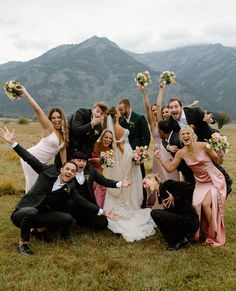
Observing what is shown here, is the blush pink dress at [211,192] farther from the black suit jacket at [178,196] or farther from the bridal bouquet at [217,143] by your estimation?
the bridal bouquet at [217,143]

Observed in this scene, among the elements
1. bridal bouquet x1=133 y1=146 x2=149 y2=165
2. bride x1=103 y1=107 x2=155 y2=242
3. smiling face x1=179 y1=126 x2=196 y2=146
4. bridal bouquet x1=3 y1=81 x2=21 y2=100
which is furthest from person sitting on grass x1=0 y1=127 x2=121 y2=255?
smiling face x1=179 y1=126 x2=196 y2=146

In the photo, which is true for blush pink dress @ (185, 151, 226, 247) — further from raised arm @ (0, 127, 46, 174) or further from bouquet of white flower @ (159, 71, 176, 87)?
raised arm @ (0, 127, 46, 174)

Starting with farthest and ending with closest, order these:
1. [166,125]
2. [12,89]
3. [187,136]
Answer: [166,125]
[12,89]
[187,136]

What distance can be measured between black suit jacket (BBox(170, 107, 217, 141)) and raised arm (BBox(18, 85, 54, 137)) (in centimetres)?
267

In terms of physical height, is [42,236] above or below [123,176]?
below

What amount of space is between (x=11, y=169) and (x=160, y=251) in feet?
39.4

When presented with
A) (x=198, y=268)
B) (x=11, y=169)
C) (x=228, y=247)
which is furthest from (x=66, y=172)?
(x=11, y=169)

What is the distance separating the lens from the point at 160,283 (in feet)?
20.8

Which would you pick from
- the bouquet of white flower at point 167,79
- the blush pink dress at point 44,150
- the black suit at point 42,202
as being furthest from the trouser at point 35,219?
the bouquet of white flower at point 167,79

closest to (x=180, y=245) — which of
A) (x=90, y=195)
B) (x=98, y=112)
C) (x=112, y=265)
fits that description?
(x=112, y=265)

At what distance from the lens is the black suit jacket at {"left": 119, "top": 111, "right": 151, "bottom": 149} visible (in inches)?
406

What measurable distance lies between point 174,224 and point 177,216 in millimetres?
164

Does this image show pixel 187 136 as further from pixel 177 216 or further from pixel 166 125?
pixel 177 216

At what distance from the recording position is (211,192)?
27.1 feet
